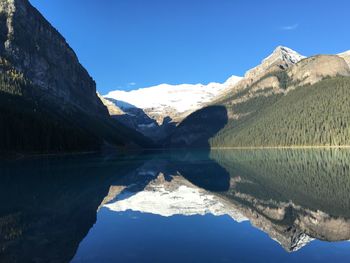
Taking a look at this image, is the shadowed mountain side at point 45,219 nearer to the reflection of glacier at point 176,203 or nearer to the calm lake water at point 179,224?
the calm lake water at point 179,224

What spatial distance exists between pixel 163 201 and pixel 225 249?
21.7 metres

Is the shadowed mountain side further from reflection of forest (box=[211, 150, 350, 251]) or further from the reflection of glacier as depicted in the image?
reflection of forest (box=[211, 150, 350, 251])

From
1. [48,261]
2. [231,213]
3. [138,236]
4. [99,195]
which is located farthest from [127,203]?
[48,261]

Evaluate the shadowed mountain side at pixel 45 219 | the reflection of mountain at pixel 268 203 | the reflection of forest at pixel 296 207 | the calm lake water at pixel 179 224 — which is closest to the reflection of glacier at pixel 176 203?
the reflection of mountain at pixel 268 203

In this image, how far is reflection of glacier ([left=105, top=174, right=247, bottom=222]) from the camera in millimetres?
38969

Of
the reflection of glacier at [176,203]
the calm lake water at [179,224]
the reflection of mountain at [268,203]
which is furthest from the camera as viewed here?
the reflection of glacier at [176,203]

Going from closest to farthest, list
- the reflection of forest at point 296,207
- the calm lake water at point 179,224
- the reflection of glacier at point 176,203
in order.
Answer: the calm lake water at point 179,224, the reflection of forest at point 296,207, the reflection of glacier at point 176,203

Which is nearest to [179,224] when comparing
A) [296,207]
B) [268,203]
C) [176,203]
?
[176,203]

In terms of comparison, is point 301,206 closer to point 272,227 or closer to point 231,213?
point 231,213

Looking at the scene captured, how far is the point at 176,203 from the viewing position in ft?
147

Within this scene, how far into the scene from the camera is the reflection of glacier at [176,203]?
1534 inches

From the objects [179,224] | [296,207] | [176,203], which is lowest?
[179,224]

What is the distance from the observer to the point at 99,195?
51094 mm

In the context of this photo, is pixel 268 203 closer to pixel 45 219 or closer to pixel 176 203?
pixel 176 203
